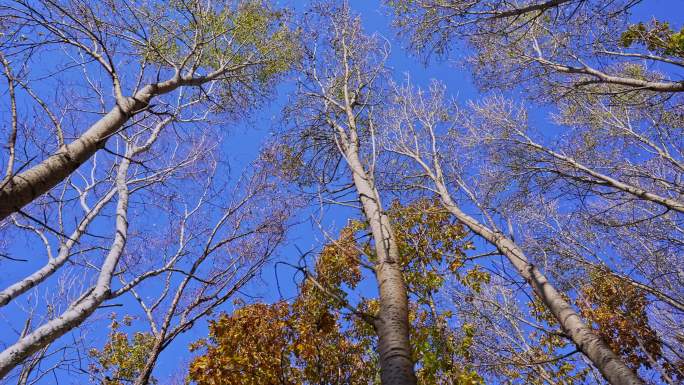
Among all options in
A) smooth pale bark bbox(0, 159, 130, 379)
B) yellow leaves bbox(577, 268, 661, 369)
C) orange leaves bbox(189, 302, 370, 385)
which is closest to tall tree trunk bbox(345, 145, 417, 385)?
orange leaves bbox(189, 302, 370, 385)

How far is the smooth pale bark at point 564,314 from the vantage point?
377 centimetres

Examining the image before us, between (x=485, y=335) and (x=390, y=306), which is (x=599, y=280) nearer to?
(x=485, y=335)

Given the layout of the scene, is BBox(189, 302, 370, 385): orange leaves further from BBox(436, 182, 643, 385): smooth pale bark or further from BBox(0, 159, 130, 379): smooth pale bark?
BBox(436, 182, 643, 385): smooth pale bark

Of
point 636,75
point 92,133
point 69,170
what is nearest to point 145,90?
point 92,133

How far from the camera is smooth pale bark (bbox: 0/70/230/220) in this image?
8.95ft

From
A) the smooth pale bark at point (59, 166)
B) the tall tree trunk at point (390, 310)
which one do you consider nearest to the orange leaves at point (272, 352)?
the tall tree trunk at point (390, 310)

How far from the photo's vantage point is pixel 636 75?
386 inches

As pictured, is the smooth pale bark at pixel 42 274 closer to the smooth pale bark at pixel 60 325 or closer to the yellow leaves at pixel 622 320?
the smooth pale bark at pixel 60 325

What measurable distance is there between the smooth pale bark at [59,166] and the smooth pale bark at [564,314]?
15.6ft

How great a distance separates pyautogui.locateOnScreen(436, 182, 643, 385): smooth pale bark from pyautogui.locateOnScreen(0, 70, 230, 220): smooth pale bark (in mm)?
4755

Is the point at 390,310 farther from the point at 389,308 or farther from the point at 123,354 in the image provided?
the point at 123,354

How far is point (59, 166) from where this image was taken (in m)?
3.12

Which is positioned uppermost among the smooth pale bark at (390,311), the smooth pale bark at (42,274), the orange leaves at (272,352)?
the smooth pale bark at (42,274)

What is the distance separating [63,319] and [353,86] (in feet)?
18.7
